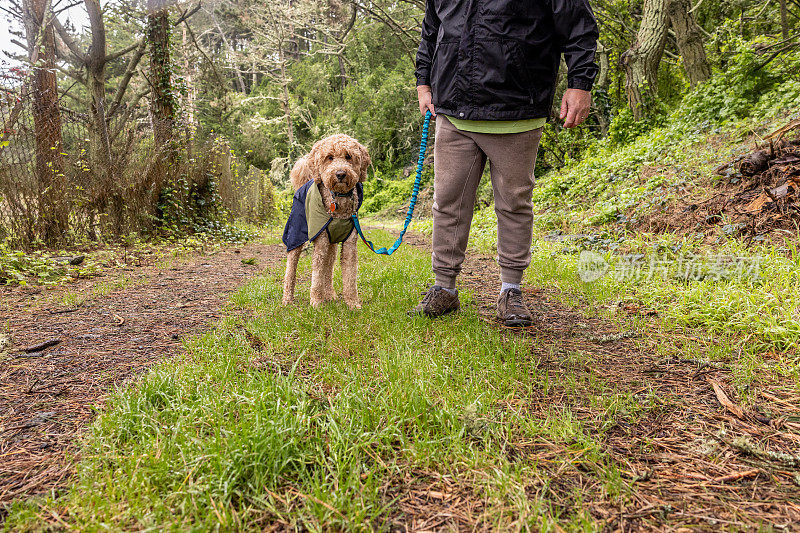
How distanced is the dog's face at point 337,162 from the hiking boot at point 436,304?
1.11 m

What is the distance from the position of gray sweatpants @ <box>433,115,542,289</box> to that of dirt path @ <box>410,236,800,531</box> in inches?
34.6

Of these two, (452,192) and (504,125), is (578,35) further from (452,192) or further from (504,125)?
(452,192)

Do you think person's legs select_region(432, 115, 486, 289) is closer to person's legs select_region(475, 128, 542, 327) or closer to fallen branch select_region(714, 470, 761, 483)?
person's legs select_region(475, 128, 542, 327)

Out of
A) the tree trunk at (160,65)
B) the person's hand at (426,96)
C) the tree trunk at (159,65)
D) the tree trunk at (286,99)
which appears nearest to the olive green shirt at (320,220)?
the person's hand at (426,96)

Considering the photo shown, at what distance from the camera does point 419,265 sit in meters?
5.18

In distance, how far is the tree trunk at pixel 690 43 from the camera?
8492 millimetres

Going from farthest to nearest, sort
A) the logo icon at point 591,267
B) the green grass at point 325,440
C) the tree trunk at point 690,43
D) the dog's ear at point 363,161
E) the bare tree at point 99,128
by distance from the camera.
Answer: the tree trunk at point 690,43, the bare tree at point 99,128, the logo icon at point 591,267, the dog's ear at point 363,161, the green grass at point 325,440

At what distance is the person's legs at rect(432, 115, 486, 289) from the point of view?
9.79ft

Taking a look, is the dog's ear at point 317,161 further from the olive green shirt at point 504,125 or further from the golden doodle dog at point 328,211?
the olive green shirt at point 504,125

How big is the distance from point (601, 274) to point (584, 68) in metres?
2.10

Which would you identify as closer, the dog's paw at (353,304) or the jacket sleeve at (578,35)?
the jacket sleeve at (578,35)

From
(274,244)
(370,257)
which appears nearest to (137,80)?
(274,244)

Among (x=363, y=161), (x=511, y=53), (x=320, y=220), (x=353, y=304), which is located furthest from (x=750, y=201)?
(x=320, y=220)

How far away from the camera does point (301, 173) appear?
12.4 feet
